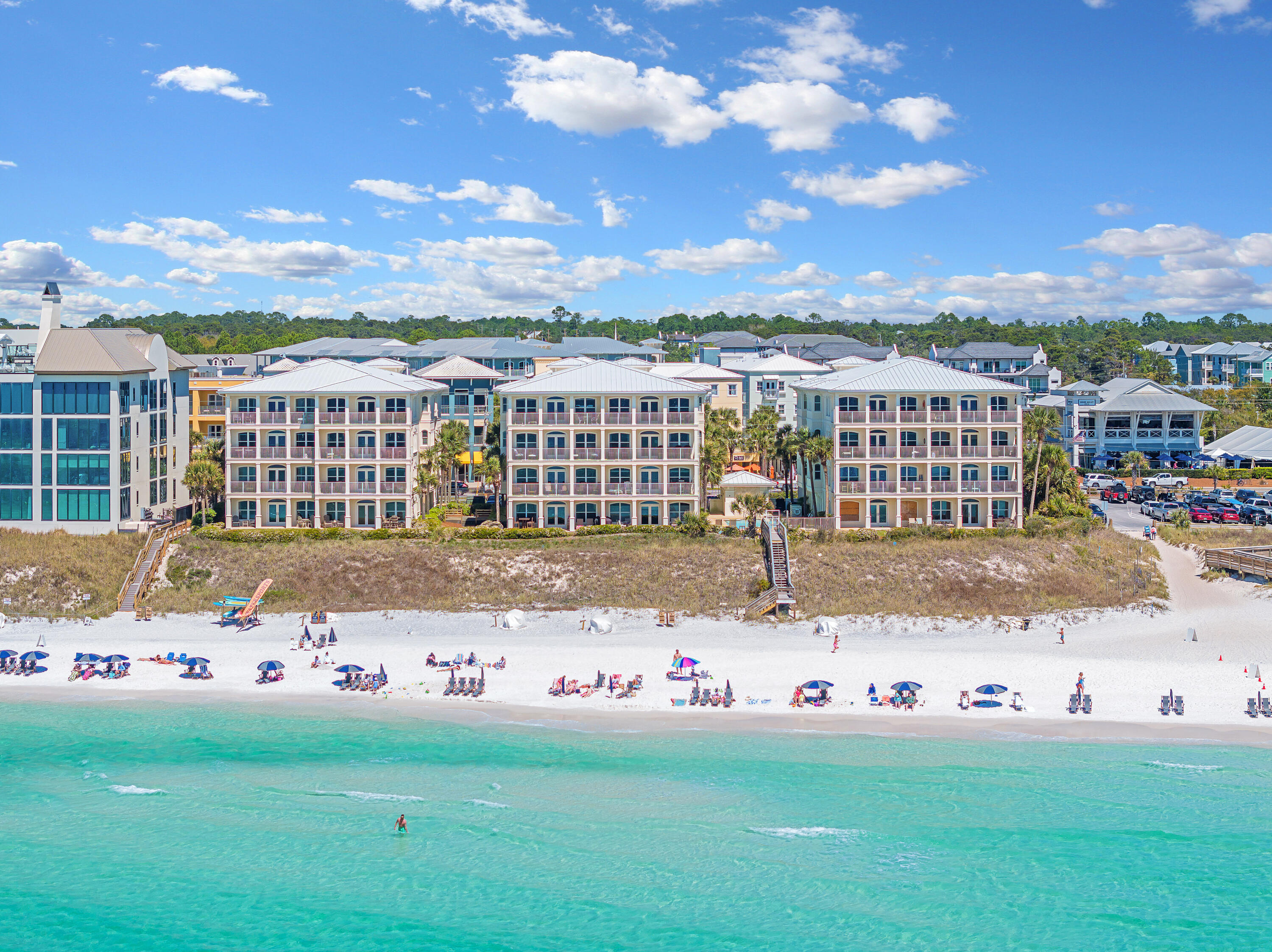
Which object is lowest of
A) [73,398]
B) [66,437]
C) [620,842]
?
[620,842]

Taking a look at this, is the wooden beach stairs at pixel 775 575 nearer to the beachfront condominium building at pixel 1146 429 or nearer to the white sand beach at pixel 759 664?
the white sand beach at pixel 759 664

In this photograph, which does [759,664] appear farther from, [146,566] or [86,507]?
[86,507]

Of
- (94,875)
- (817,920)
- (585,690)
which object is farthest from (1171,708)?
(94,875)

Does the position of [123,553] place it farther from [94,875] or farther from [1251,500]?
[1251,500]

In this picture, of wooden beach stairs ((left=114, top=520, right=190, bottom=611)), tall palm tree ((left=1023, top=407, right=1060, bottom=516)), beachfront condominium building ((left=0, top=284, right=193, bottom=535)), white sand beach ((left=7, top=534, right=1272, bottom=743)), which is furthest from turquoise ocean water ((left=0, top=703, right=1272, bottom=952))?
tall palm tree ((left=1023, top=407, right=1060, bottom=516))

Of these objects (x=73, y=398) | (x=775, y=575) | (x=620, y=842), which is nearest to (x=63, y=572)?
(x=73, y=398)

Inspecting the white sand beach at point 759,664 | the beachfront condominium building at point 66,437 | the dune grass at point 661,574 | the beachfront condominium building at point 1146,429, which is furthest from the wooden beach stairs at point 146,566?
the beachfront condominium building at point 1146,429

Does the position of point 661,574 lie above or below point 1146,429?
below
